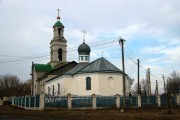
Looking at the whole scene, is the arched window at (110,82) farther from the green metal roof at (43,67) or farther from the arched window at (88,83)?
the green metal roof at (43,67)

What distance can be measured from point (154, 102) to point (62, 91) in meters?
16.6

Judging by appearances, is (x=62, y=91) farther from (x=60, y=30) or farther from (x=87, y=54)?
(x=60, y=30)

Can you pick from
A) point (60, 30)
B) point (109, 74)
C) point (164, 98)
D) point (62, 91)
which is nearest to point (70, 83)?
point (62, 91)

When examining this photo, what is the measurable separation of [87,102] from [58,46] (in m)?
29.0

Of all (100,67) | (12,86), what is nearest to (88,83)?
(100,67)

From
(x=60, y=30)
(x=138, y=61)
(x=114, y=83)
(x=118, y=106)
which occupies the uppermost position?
(x=60, y=30)

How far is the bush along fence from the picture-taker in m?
38.1

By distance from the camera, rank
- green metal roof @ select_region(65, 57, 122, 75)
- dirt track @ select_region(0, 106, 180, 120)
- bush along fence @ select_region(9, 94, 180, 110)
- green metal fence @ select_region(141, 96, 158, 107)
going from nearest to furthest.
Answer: dirt track @ select_region(0, 106, 180, 120)
bush along fence @ select_region(9, 94, 180, 110)
green metal fence @ select_region(141, 96, 158, 107)
green metal roof @ select_region(65, 57, 122, 75)

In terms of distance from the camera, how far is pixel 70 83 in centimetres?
5069

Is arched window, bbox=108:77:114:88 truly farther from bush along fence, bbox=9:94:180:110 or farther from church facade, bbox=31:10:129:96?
bush along fence, bbox=9:94:180:110

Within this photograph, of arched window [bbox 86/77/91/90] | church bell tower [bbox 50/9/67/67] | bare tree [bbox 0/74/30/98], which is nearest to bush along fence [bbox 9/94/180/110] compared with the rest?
arched window [bbox 86/77/91/90]

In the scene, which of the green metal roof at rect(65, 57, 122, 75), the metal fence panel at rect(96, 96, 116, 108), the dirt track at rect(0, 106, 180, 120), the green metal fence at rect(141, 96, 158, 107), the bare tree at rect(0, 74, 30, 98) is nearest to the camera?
the dirt track at rect(0, 106, 180, 120)

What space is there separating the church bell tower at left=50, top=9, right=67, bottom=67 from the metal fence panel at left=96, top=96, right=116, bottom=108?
27874 mm

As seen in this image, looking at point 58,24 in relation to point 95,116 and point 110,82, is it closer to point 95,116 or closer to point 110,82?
point 110,82
